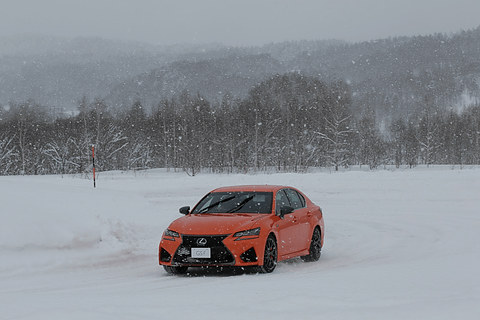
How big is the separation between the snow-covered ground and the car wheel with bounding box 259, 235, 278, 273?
0.53 feet

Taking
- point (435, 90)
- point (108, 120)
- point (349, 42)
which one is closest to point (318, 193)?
point (108, 120)

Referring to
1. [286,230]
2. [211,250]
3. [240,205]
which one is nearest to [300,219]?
[286,230]

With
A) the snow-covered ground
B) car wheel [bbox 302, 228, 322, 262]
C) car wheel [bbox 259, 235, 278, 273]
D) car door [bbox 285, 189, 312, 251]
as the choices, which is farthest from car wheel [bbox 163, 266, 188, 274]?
car wheel [bbox 302, 228, 322, 262]

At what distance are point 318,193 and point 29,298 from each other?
67.5ft

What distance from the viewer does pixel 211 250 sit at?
26.3 ft

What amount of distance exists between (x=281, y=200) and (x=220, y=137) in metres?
57.1

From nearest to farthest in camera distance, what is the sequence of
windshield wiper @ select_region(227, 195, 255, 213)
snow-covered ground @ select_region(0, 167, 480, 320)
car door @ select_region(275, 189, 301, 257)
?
snow-covered ground @ select_region(0, 167, 480, 320) → car door @ select_region(275, 189, 301, 257) → windshield wiper @ select_region(227, 195, 255, 213)

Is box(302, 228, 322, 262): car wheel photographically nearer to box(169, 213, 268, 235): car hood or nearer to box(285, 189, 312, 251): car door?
box(285, 189, 312, 251): car door

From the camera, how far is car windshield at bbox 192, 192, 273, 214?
916 centimetres

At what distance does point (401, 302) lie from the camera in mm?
5309

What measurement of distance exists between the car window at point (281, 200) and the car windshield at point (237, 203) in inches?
5.6

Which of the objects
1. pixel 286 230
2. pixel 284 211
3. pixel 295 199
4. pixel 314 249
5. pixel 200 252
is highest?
pixel 295 199

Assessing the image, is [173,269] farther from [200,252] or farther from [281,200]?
[281,200]

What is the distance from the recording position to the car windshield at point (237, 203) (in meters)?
9.16
